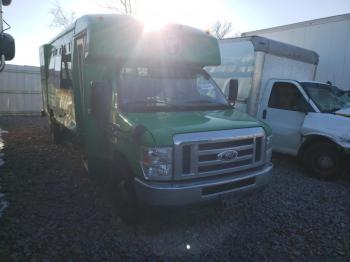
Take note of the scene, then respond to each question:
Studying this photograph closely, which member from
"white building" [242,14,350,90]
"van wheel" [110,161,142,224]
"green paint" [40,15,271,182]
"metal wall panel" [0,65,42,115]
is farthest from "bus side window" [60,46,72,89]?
"metal wall panel" [0,65,42,115]

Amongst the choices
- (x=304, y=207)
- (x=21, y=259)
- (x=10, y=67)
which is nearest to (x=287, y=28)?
(x=304, y=207)

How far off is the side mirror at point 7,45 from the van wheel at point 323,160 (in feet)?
19.3

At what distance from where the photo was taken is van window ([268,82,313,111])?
A: 6383 mm

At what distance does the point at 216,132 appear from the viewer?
349 cm

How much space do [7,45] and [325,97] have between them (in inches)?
251

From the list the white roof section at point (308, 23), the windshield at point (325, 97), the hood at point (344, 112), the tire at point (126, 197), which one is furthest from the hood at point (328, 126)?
the white roof section at point (308, 23)

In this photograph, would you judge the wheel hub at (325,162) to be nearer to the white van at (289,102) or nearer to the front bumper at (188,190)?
the white van at (289,102)

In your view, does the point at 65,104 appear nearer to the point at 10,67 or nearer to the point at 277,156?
the point at 277,156

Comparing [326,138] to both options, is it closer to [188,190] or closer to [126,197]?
[188,190]

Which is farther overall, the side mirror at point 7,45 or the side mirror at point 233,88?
the side mirror at point 233,88

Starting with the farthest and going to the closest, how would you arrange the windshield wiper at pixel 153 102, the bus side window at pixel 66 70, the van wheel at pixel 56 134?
the van wheel at pixel 56 134, the bus side window at pixel 66 70, the windshield wiper at pixel 153 102

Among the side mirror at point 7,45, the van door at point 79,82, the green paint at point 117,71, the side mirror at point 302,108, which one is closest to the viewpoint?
the green paint at point 117,71

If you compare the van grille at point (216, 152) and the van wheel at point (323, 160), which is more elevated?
the van grille at point (216, 152)

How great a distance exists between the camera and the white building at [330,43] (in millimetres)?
9125
